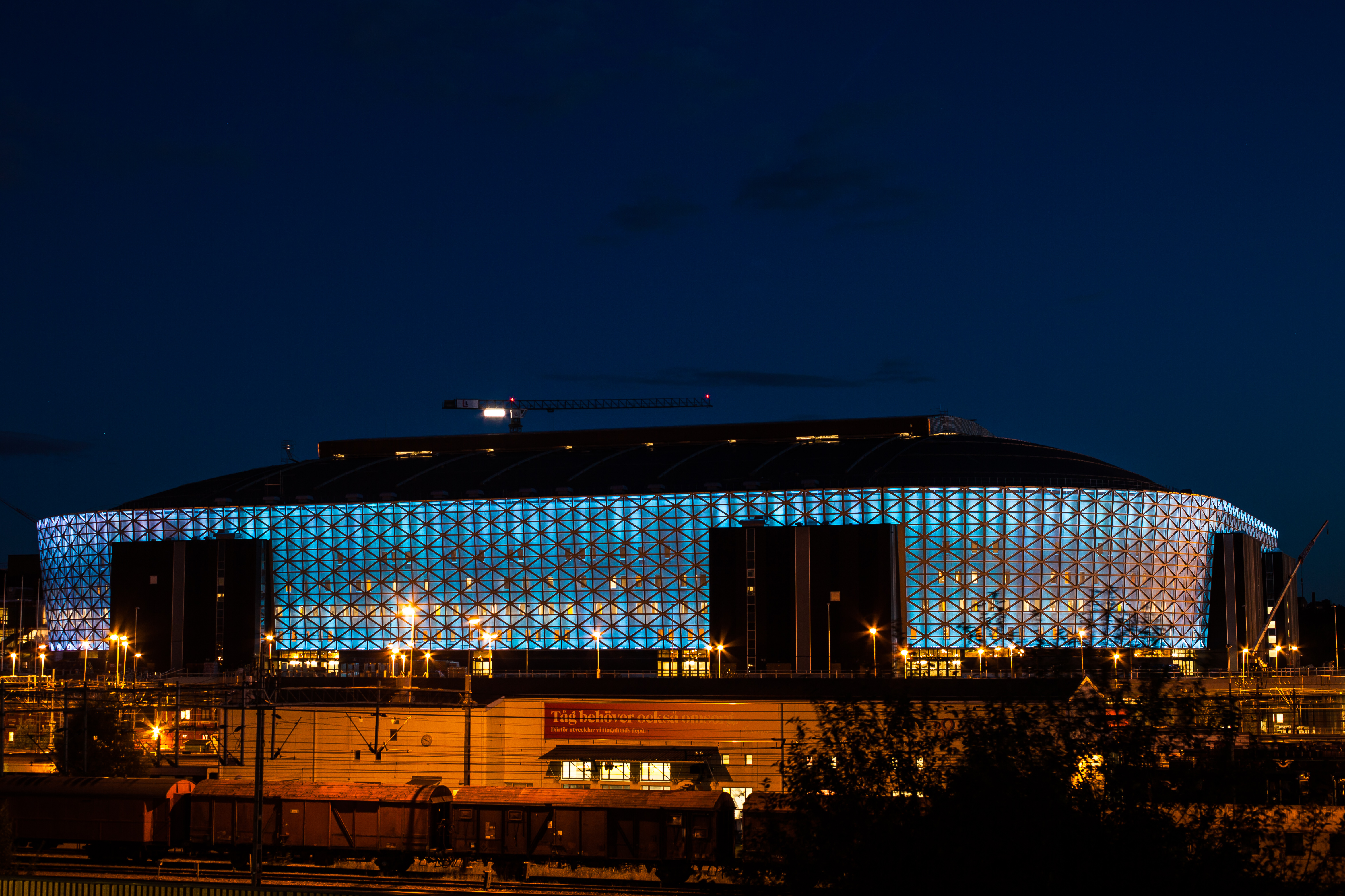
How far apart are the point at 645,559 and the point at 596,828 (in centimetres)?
7571

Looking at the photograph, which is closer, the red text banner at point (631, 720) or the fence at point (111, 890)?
the fence at point (111, 890)

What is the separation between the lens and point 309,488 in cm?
12662

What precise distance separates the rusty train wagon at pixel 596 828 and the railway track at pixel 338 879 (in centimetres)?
72

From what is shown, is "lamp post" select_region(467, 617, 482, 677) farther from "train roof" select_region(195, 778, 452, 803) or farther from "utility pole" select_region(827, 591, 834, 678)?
"train roof" select_region(195, 778, 452, 803)

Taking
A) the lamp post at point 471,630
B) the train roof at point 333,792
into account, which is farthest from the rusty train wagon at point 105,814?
the lamp post at point 471,630

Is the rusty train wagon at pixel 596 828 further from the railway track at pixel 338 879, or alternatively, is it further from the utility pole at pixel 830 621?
the utility pole at pixel 830 621

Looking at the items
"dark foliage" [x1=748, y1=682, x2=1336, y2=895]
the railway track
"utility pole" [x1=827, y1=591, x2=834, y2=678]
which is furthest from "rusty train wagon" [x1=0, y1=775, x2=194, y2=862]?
"utility pole" [x1=827, y1=591, x2=834, y2=678]

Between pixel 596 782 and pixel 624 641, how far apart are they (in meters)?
59.6

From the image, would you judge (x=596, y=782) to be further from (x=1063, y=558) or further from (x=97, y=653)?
(x=97, y=653)

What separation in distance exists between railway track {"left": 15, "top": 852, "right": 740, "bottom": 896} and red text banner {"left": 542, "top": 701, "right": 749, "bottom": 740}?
18.0 metres

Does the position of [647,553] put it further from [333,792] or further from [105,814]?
[105,814]

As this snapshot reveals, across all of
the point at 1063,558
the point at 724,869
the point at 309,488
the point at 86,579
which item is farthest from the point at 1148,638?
the point at 86,579

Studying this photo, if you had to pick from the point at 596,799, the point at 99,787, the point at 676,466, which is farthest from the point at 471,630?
the point at 596,799

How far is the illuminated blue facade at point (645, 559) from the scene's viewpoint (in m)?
112
